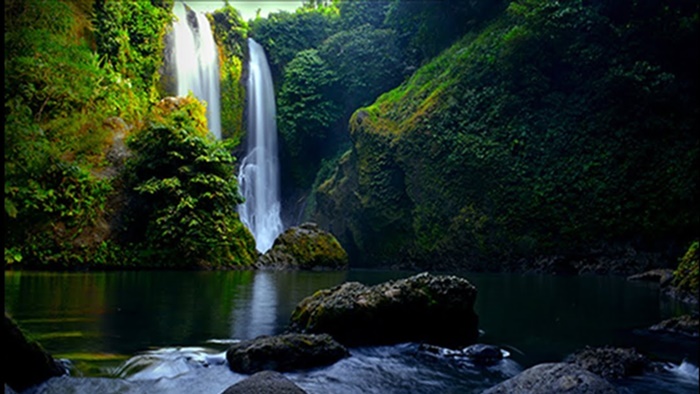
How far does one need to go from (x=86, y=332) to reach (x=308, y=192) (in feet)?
76.7

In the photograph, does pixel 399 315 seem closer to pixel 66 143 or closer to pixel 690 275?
pixel 690 275

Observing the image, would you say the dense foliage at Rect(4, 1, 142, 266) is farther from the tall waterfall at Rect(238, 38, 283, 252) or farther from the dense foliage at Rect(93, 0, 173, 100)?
the tall waterfall at Rect(238, 38, 283, 252)

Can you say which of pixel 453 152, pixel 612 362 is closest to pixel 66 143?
pixel 453 152

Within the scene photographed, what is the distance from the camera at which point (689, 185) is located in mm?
15109

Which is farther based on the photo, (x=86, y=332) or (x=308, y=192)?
(x=308, y=192)

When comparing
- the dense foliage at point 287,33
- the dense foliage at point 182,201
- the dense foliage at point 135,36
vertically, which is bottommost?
the dense foliage at point 182,201

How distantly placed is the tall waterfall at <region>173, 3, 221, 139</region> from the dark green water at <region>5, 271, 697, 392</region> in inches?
619

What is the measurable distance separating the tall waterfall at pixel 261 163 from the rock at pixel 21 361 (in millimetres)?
21012

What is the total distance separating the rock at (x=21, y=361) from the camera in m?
3.77

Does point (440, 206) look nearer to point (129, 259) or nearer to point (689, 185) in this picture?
point (689, 185)

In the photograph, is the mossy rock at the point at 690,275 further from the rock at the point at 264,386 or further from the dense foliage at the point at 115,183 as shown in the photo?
the dense foliage at the point at 115,183

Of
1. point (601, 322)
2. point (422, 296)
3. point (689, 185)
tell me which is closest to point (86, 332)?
point (422, 296)

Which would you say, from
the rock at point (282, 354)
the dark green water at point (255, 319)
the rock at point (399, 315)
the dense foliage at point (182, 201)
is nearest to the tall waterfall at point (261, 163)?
the dense foliage at point (182, 201)

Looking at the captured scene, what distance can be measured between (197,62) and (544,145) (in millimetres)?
17738
